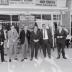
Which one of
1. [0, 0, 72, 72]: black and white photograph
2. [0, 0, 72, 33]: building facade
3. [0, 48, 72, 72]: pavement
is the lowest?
[0, 48, 72, 72]: pavement

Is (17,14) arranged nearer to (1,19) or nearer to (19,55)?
(1,19)

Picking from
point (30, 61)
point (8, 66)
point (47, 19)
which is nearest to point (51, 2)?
point (47, 19)

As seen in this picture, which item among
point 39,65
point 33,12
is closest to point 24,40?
point 39,65

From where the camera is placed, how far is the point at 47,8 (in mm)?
14680

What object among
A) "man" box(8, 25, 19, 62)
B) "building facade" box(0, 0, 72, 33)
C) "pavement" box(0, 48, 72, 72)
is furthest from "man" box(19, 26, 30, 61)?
"building facade" box(0, 0, 72, 33)

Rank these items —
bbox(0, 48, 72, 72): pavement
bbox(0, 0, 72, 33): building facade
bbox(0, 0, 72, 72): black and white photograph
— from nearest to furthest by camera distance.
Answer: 1. bbox(0, 48, 72, 72): pavement
2. bbox(0, 0, 72, 72): black and white photograph
3. bbox(0, 0, 72, 33): building facade

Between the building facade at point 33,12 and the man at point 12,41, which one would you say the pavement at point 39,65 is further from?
the building facade at point 33,12

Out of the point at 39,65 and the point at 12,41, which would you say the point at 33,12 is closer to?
the point at 12,41

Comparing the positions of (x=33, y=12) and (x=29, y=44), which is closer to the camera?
(x=29, y=44)

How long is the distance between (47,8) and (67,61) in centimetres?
374

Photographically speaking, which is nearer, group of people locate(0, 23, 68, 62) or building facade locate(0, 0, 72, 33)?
group of people locate(0, 23, 68, 62)

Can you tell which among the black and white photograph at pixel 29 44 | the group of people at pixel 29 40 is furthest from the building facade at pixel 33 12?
the group of people at pixel 29 40

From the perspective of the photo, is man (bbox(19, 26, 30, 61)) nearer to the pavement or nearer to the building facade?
the pavement

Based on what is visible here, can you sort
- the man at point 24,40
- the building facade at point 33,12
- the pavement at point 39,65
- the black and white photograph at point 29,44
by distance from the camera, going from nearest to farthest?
the pavement at point 39,65 → the black and white photograph at point 29,44 → the man at point 24,40 → the building facade at point 33,12
